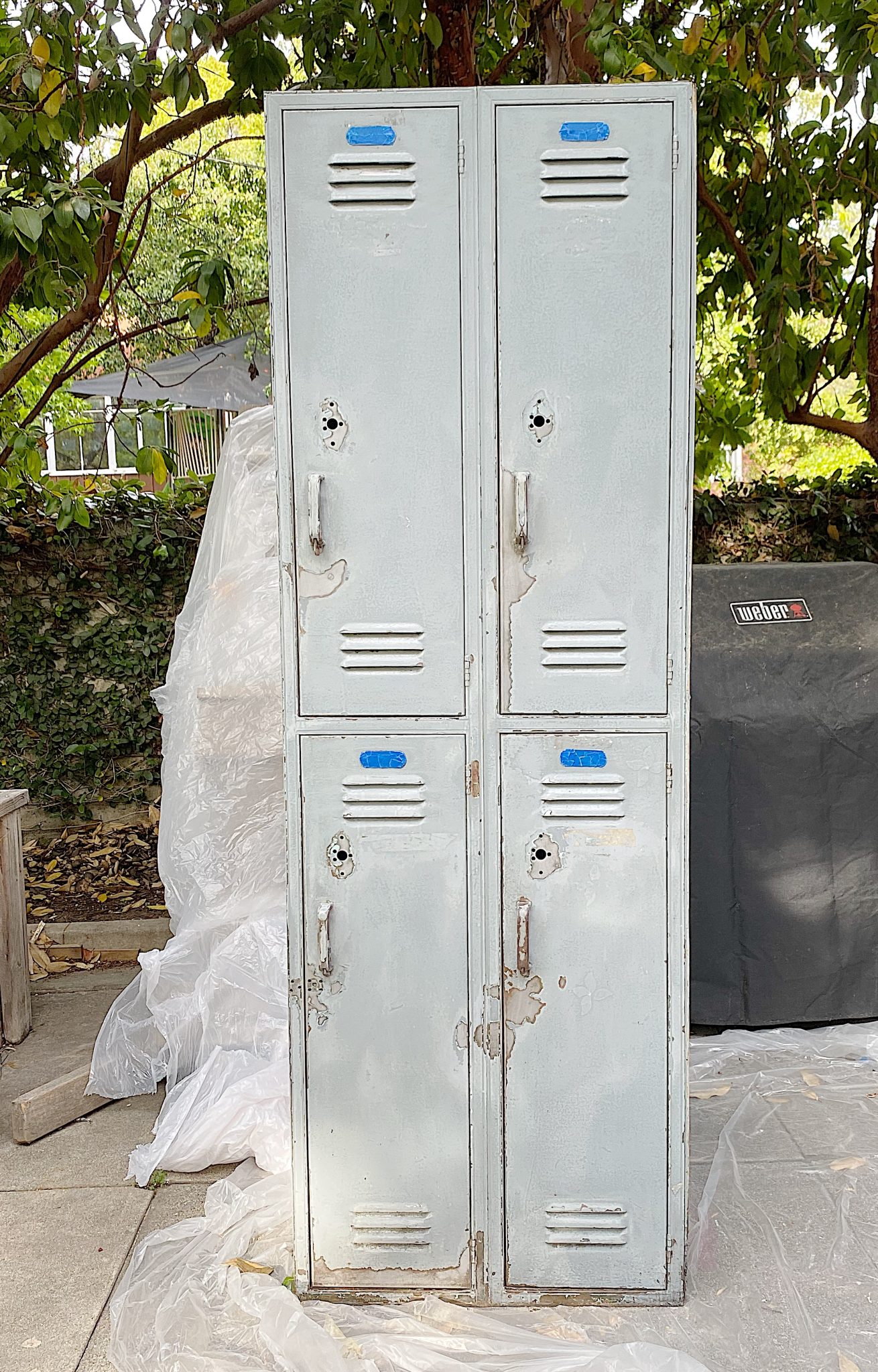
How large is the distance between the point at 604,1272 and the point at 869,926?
1.80 m

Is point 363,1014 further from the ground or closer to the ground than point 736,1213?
further from the ground

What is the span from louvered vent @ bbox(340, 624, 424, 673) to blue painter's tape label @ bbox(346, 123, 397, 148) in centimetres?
101

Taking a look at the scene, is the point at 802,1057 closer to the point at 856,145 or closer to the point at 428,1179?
the point at 428,1179

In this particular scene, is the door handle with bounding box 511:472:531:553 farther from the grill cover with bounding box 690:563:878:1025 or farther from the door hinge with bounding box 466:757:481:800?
the grill cover with bounding box 690:563:878:1025

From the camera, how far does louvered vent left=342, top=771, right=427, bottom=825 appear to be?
2.49 meters

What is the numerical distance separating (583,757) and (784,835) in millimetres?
1665

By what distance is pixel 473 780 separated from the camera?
249 cm

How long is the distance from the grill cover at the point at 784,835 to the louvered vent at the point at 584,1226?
138 cm

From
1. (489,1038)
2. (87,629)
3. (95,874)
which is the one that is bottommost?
(95,874)

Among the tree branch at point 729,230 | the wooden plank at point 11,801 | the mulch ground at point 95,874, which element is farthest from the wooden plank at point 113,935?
the tree branch at point 729,230

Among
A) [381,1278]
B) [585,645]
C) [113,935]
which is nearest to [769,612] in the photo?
[585,645]

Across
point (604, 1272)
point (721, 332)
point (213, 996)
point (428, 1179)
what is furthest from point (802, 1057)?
point (721, 332)

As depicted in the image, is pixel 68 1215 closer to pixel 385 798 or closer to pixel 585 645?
pixel 385 798

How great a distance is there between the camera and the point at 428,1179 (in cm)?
255
